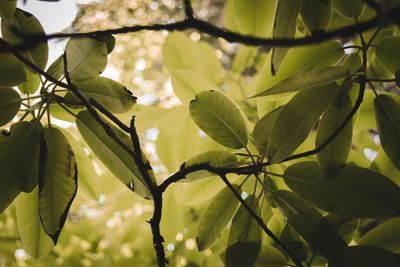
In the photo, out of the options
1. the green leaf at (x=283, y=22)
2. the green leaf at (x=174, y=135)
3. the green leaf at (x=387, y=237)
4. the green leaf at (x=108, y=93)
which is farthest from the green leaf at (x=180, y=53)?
the green leaf at (x=387, y=237)

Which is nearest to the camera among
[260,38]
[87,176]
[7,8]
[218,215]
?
[260,38]

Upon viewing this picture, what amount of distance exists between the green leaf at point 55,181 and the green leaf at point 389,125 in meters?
0.72

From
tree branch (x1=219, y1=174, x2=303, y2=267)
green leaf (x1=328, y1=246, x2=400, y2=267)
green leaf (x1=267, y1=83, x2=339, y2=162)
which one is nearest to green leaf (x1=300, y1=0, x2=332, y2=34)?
green leaf (x1=267, y1=83, x2=339, y2=162)

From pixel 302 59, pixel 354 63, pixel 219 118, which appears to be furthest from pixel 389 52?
pixel 219 118

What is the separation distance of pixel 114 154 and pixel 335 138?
53 cm

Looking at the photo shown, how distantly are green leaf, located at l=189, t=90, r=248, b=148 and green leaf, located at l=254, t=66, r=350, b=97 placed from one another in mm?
149

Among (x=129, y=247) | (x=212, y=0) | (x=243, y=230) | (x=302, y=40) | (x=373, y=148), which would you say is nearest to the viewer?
(x=302, y=40)

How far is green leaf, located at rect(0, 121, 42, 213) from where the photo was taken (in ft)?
2.80

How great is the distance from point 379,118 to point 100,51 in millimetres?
671

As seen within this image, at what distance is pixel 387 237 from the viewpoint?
96cm

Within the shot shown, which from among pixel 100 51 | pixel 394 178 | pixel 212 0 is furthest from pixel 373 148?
pixel 212 0

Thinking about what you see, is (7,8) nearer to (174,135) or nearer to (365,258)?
(174,135)

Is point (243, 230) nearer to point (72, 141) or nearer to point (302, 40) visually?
point (72, 141)

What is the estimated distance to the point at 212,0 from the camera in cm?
495
